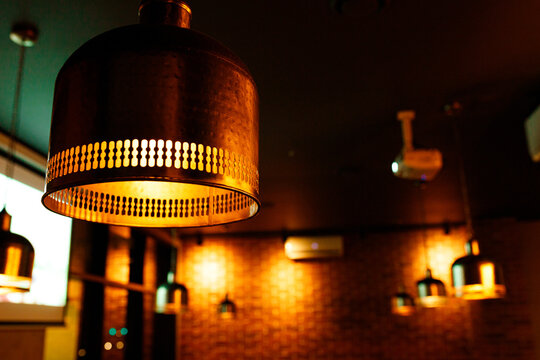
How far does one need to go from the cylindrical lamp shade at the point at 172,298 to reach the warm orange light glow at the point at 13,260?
3326 mm

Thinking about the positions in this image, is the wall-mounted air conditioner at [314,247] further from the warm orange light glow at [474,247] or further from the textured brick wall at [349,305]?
the warm orange light glow at [474,247]

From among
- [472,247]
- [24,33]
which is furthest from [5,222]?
[472,247]

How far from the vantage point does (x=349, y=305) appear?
7.45 m

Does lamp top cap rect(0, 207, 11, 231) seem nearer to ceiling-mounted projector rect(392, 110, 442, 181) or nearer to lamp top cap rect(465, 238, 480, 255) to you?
ceiling-mounted projector rect(392, 110, 442, 181)

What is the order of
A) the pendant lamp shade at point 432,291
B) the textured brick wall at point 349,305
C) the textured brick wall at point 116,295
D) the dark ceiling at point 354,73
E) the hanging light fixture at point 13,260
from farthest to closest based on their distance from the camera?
the textured brick wall at point 349,305, the textured brick wall at point 116,295, the pendant lamp shade at point 432,291, the dark ceiling at point 354,73, the hanging light fixture at point 13,260

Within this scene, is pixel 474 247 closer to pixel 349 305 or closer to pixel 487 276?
pixel 487 276

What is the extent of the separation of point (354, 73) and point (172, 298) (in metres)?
3.14

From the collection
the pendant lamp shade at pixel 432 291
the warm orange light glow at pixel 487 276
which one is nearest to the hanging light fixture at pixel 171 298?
the pendant lamp shade at pixel 432 291

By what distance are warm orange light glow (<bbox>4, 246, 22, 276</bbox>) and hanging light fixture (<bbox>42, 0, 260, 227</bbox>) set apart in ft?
3.69

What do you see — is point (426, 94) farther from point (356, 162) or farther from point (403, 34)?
point (356, 162)

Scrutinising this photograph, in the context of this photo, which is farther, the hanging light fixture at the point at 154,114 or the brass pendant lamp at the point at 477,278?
the brass pendant lamp at the point at 477,278

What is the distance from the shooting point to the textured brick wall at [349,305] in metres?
7.03

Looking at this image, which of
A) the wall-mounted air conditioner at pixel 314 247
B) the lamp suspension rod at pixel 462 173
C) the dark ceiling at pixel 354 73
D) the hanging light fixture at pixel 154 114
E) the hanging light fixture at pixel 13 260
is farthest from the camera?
the wall-mounted air conditioner at pixel 314 247

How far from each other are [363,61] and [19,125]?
2446mm
